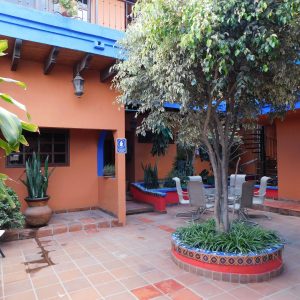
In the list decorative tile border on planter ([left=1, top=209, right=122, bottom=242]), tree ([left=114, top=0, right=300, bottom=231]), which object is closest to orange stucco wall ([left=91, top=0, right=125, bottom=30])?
tree ([left=114, top=0, right=300, bottom=231])

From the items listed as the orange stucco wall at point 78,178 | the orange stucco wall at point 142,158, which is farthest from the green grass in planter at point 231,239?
the orange stucco wall at point 142,158

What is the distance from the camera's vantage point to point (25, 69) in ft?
18.5

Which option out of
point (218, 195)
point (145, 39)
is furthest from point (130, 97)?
point (218, 195)

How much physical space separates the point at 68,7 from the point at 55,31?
0.64 metres

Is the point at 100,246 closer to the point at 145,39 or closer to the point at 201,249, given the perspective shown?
the point at 201,249

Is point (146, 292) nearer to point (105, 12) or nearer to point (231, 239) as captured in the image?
point (231, 239)

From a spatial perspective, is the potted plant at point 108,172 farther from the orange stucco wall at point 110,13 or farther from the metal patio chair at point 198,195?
the orange stucco wall at point 110,13

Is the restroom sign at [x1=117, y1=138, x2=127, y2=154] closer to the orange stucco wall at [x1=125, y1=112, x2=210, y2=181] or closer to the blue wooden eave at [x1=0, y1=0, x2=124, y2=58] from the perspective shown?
the blue wooden eave at [x1=0, y1=0, x2=124, y2=58]

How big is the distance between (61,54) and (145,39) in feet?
6.82

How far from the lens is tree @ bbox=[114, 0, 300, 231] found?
3186 millimetres

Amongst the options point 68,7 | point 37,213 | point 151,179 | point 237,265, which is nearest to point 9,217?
point 37,213

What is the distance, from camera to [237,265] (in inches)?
144

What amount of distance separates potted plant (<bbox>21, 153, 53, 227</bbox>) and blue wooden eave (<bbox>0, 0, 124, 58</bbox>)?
2.44 meters

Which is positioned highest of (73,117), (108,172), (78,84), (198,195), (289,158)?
(78,84)
